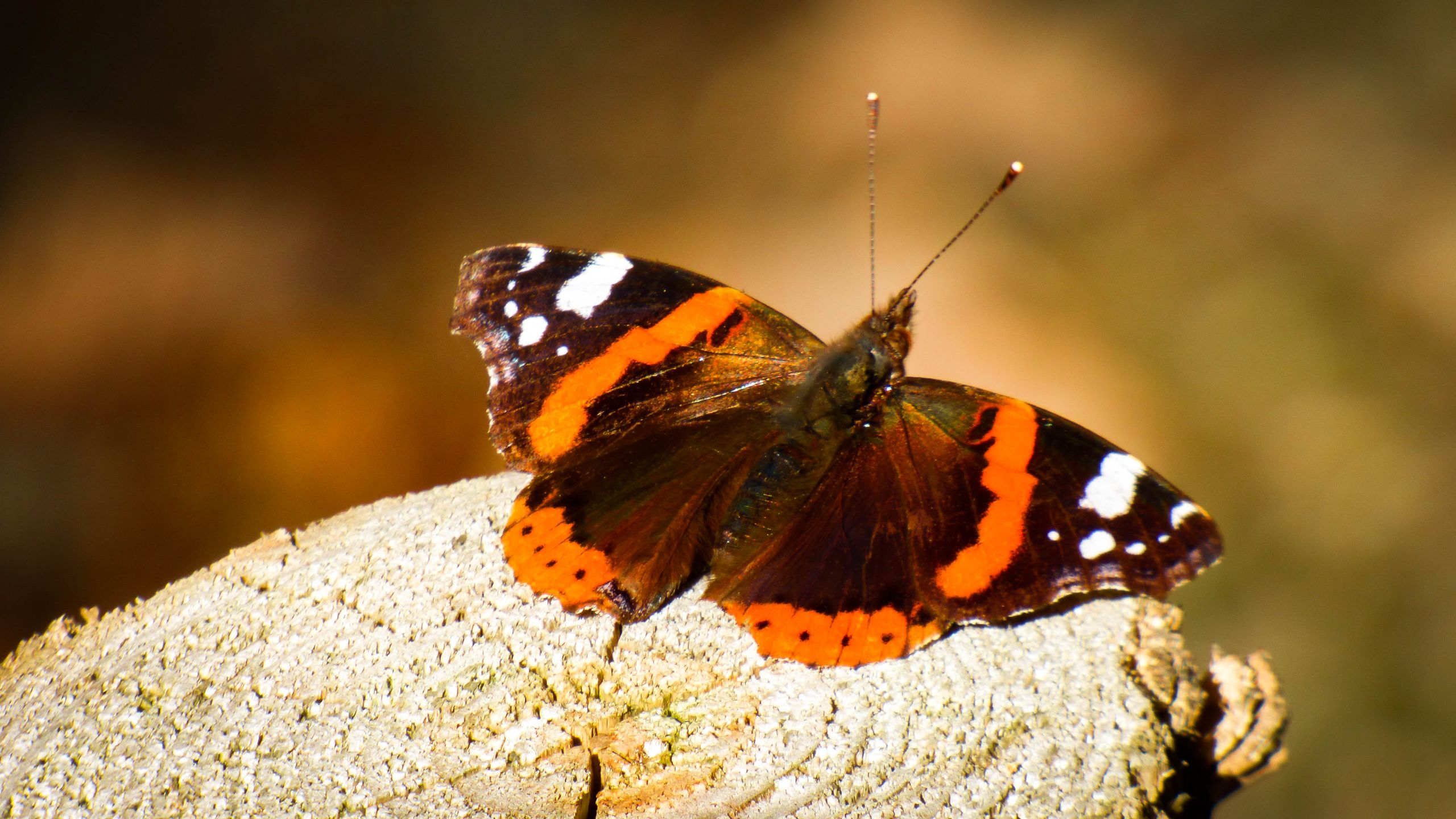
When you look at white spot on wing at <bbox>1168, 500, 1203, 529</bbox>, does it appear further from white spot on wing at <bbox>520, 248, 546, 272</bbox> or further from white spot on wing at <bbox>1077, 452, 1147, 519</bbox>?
white spot on wing at <bbox>520, 248, 546, 272</bbox>

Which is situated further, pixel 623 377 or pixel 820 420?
pixel 623 377

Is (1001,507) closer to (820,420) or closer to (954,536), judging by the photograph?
(954,536)

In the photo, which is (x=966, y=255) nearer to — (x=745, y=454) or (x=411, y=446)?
(x=411, y=446)

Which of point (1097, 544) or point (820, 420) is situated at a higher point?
point (1097, 544)

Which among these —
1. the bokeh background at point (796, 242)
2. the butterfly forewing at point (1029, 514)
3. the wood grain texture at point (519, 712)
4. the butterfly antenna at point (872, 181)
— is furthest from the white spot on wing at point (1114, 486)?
the bokeh background at point (796, 242)

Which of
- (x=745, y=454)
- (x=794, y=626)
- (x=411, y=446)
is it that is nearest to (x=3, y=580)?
(x=411, y=446)

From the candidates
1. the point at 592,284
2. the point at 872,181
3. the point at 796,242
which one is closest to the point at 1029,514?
the point at 592,284
